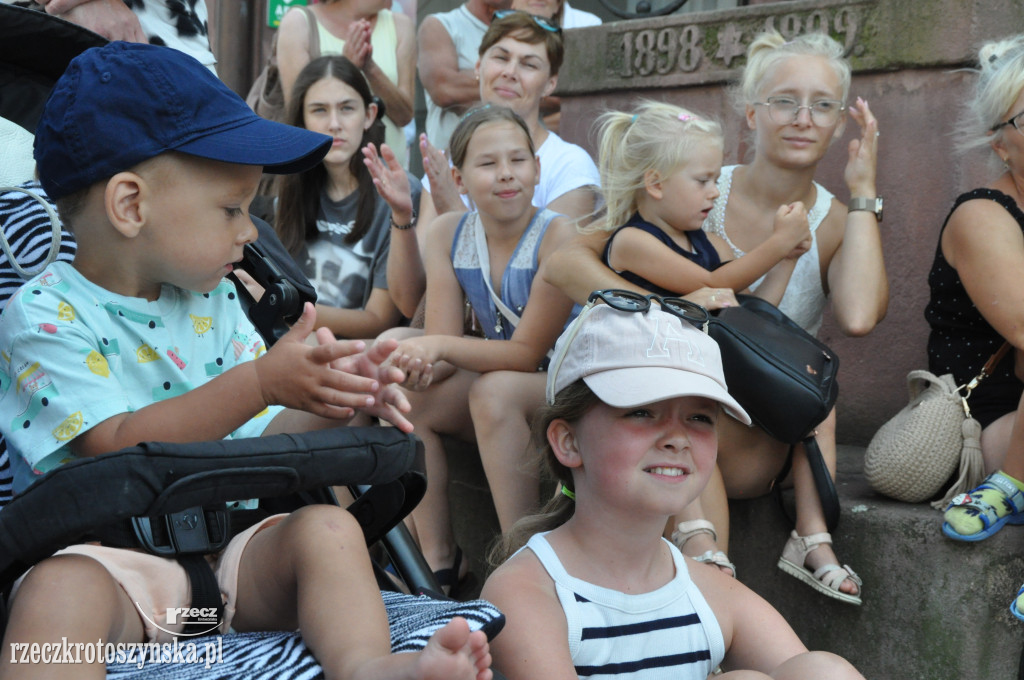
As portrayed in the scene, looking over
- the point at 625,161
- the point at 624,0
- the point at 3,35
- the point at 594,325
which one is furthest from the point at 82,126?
the point at 624,0

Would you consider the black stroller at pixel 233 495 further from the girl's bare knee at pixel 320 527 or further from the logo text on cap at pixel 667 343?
the logo text on cap at pixel 667 343

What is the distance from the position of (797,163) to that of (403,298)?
137 cm

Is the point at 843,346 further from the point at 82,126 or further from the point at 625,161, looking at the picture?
the point at 82,126

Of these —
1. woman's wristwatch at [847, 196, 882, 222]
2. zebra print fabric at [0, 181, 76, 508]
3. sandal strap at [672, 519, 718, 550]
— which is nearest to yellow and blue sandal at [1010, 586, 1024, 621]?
sandal strap at [672, 519, 718, 550]

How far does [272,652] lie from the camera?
1708 mm

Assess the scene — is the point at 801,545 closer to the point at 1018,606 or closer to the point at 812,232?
the point at 1018,606

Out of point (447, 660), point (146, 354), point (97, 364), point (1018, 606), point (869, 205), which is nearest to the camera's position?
point (447, 660)

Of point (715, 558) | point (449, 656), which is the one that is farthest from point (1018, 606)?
point (449, 656)

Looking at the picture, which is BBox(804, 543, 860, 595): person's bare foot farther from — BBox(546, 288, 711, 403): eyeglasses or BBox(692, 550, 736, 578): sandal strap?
BBox(546, 288, 711, 403): eyeglasses

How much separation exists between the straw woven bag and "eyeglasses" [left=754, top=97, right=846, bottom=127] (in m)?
0.83

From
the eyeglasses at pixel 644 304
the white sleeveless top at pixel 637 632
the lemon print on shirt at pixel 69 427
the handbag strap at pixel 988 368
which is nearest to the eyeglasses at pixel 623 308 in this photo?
the eyeglasses at pixel 644 304

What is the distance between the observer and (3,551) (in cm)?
152

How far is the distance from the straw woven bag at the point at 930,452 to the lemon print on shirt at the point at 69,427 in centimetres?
204

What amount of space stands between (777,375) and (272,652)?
1532 mm
